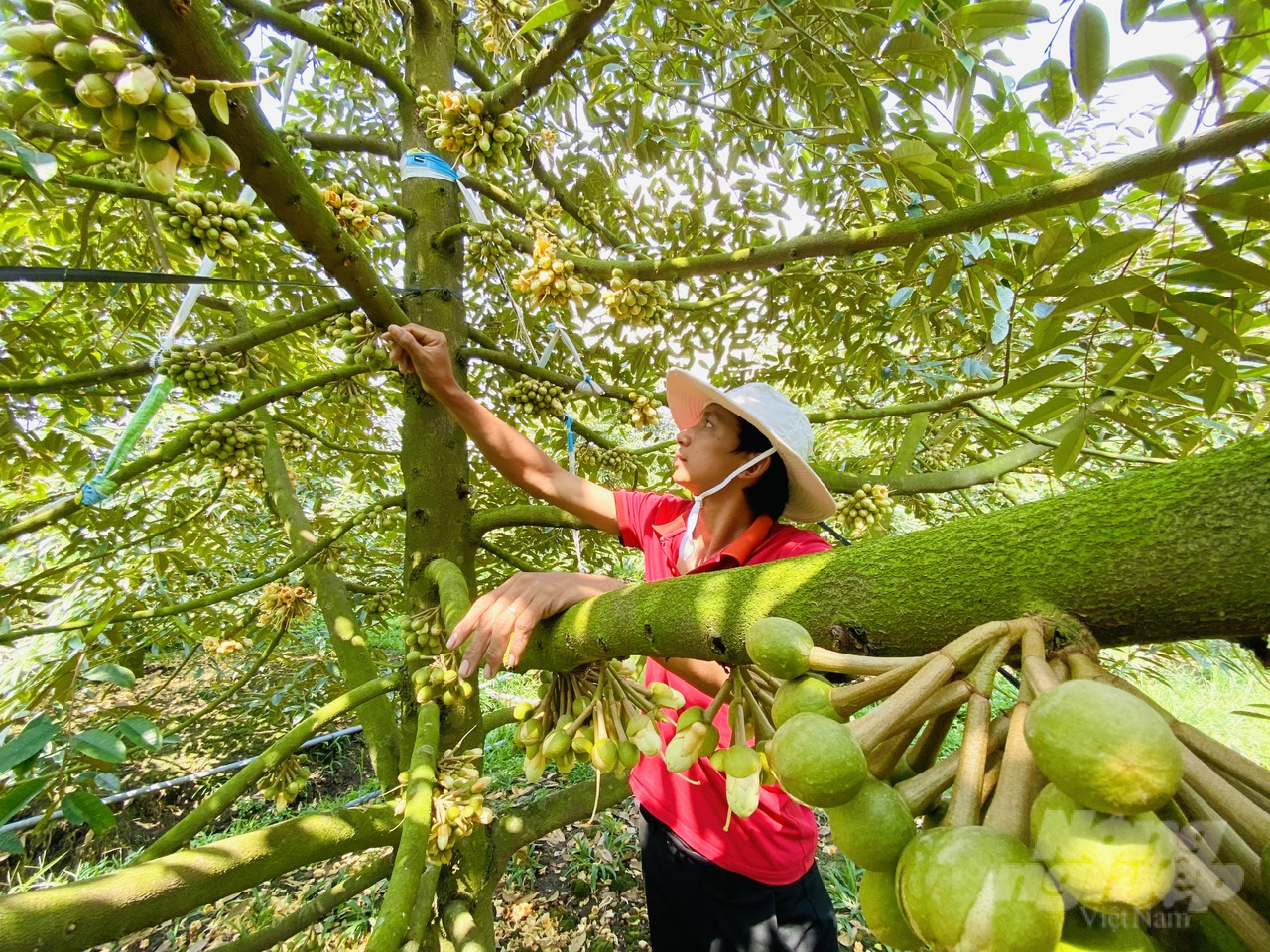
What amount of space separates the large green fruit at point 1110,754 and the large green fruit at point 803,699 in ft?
0.78

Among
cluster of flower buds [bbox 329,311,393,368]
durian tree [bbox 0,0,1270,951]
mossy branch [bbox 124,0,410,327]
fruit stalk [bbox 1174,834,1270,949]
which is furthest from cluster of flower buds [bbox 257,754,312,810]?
fruit stalk [bbox 1174,834,1270,949]

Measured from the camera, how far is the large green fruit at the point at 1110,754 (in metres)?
0.40

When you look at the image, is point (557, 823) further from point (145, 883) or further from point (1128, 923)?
point (1128, 923)

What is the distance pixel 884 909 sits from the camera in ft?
1.82

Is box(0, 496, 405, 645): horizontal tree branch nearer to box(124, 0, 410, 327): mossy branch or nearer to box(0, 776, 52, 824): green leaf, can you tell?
box(0, 776, 52, 824): green leaf

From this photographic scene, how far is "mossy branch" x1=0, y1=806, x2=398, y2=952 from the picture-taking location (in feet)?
3.67

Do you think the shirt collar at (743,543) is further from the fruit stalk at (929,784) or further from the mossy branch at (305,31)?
the mossy branch at (305,31)

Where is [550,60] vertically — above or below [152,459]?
above

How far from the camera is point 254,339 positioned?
197cm

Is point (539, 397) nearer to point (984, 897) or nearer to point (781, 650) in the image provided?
point (781, 650)

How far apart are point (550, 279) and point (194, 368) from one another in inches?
49.6

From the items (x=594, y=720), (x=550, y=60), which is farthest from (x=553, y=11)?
(x=594, y=720)

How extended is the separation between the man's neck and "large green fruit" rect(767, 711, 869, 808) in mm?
1908

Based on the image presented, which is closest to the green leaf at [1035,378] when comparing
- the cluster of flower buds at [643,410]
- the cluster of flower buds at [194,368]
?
the cluster of flower buds at [643,410]
